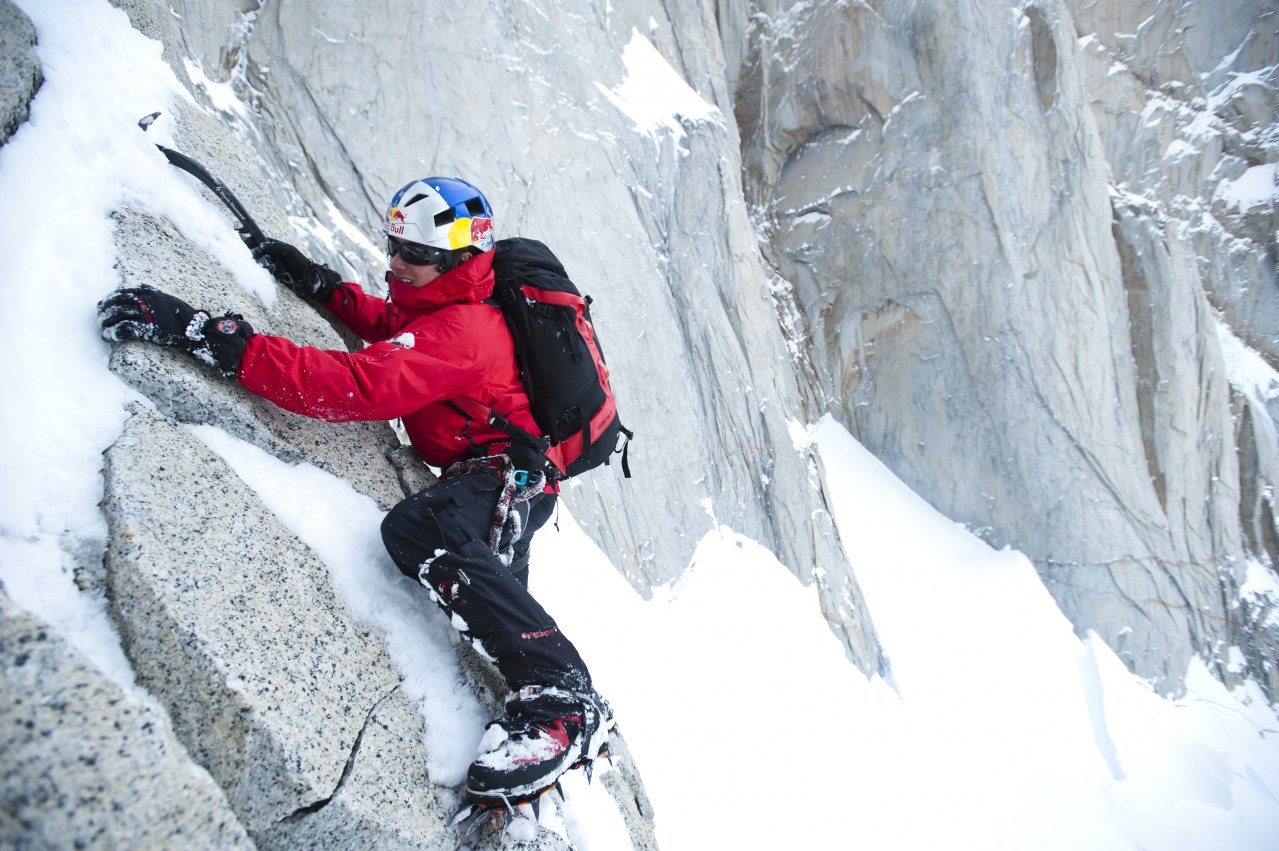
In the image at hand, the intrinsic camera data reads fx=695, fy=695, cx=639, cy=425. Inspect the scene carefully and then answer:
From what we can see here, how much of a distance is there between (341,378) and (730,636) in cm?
844

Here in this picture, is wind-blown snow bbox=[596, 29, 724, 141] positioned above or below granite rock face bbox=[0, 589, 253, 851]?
above

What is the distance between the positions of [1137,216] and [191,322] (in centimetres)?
2035

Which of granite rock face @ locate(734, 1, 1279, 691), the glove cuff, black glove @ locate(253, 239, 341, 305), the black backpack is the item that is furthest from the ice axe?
granite rock face @ locate(734, 1, 1279, 691)

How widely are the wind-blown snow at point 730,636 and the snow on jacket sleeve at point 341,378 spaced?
38 centimetres

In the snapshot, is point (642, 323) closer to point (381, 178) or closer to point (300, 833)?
point (381, 178)

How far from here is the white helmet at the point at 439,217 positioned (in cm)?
349

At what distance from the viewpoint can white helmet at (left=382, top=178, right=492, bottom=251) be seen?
3.49m

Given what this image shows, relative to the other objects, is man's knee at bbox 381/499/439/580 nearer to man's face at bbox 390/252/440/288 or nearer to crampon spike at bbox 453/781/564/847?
crampon spike at bbox 453/781/564/847

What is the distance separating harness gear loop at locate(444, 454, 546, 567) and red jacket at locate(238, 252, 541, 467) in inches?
3.8

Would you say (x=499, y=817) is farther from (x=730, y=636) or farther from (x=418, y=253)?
(x=730, y=636)

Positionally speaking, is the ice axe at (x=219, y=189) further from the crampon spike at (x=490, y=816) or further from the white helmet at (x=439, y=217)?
the crampon spike at (x=490, y=816)

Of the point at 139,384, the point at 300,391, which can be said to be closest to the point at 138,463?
the point at 139,384

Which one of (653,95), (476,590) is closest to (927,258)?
(653,95)

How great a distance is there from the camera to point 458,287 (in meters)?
3.50
